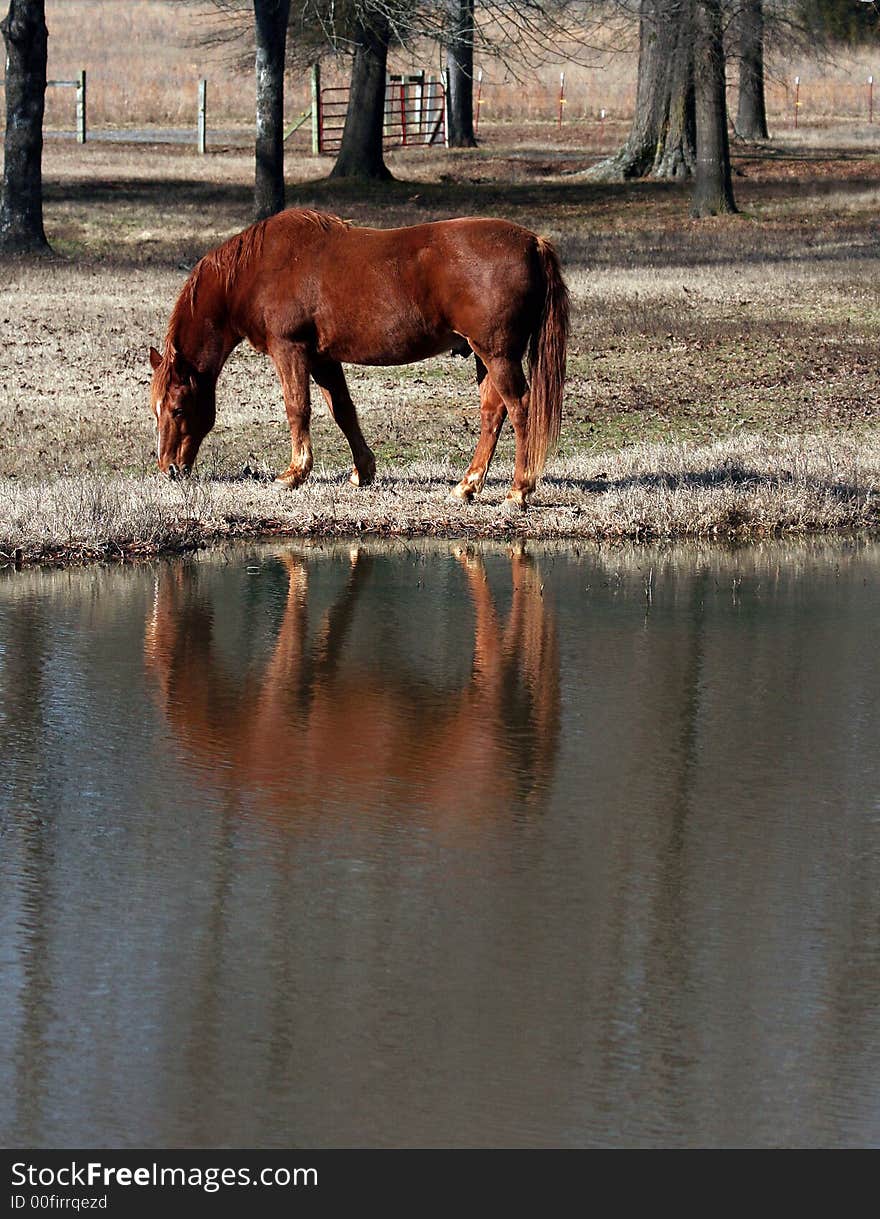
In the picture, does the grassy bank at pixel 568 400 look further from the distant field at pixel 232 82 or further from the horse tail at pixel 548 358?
the distant field at pixel 232 82

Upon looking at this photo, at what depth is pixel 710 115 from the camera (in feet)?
99.1

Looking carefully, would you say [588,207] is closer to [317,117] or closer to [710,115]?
[710,115]

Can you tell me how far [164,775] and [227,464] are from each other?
6.37m

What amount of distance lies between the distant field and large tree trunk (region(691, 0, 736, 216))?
15.6 meters

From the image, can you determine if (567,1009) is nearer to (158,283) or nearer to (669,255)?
(158,283)

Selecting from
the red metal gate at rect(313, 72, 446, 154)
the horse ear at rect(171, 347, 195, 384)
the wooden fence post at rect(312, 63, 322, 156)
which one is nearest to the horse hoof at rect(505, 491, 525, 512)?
the horse ear at rect(171, 347, 195, 384)

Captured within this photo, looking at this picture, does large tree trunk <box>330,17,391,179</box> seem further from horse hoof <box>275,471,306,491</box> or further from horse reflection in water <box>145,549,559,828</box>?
horse reflection in water <box>145,549,559,828</box>

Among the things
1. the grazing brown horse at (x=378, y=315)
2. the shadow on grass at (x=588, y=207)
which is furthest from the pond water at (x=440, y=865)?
the shadow on grass at (x=588, y=207)

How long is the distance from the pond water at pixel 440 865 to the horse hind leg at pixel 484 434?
1.64 meters

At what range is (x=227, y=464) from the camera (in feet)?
42.0

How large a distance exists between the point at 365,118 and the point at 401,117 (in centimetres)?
1768

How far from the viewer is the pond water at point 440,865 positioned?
14.4ft

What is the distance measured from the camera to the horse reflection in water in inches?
257

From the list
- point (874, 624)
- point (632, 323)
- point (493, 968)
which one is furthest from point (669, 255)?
point (493, 968)
